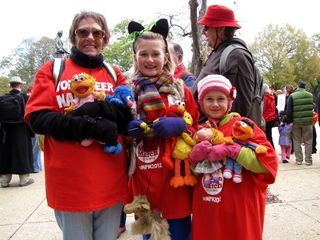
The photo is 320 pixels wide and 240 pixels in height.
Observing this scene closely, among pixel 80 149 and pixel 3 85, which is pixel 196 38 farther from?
pixel 3 85

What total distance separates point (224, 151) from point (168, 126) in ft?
1.31

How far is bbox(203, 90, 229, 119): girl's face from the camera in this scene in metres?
2.27

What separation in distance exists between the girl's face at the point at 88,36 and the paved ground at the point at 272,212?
2.40 m

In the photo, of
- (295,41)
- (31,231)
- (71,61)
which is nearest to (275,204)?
(31,231)

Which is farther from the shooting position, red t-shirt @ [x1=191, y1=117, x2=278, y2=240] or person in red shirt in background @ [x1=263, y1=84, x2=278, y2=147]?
person in red shirt in background @ [x1=263, y1=84, x2=278, y2=147]

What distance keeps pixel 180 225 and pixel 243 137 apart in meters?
0.79

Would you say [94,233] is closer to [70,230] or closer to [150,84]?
[70,230]

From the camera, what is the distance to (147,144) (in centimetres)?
230

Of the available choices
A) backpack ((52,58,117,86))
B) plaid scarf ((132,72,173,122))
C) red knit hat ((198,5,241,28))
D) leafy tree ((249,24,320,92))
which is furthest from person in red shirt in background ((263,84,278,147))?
leafy tree ((249,24,320,92))

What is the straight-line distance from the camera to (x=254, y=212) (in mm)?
2154

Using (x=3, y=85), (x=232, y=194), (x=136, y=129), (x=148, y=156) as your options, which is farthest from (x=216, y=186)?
(x=3, y=85)

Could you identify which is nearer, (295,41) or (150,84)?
(150,84)

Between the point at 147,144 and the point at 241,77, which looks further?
the point at 241,77

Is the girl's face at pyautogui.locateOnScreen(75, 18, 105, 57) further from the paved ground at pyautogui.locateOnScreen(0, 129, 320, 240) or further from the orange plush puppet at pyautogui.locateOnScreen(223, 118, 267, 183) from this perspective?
the paved ground at pyautogui.locateOnScreen(0, 129, 320, 240)
